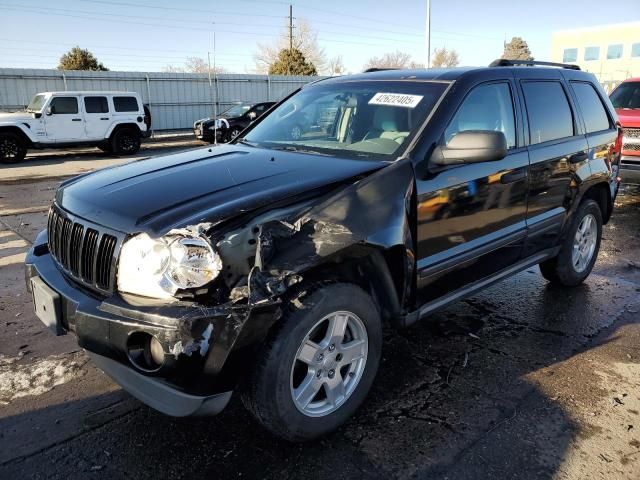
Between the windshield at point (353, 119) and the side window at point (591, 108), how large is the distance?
190 cm

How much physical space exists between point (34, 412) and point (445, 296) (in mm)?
2474

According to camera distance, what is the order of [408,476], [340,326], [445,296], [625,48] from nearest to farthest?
[408,476] < [340,326] < [445,296] < [625,48]

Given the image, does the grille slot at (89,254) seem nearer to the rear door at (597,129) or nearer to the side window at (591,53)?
the rear door at (597,129)

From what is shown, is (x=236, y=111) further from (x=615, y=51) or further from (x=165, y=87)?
(x=615, y=51)

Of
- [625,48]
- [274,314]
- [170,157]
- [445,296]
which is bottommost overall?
[445,296]

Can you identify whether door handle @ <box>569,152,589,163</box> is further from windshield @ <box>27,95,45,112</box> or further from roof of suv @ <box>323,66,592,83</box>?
windshield @ <box>27,95,45,112</box>

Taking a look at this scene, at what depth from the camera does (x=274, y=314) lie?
2.26 m

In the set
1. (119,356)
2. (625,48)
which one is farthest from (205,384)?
(625,48)

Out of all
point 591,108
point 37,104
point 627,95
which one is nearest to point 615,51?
point 627,95

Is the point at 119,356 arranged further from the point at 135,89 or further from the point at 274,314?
the point at 135,89

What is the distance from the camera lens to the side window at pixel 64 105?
51.5 ft

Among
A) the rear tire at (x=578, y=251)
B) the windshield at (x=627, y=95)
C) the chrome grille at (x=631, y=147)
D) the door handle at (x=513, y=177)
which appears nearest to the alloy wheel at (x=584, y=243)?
the rear tire at (x=578, y=251)

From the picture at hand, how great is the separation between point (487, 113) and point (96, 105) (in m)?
15.6

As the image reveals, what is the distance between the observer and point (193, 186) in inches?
106
